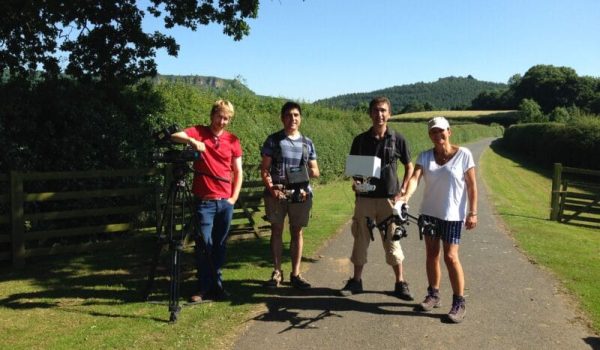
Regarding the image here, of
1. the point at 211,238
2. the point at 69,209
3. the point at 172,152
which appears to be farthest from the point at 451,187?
the point at 69,209

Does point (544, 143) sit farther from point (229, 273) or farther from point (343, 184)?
point (229, 273)

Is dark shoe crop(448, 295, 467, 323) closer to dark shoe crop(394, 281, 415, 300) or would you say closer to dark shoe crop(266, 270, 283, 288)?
dark shoe crop(394, 281, 415, 300)

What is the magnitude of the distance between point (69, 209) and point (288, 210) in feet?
14.8

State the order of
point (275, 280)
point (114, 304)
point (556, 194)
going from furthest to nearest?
point (556, 194) → point (275, 280) → point (114, 304)

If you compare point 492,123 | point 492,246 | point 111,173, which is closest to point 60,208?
point 111,173

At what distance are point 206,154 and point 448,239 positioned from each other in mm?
2519

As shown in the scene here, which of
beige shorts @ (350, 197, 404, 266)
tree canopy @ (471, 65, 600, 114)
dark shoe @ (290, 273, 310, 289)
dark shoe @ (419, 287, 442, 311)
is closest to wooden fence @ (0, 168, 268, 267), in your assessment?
dark shoe @ (290, 273, 310, 289)

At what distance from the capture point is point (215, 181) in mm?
5113

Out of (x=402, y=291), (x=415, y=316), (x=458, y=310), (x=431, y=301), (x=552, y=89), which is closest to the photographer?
(x=458, y=310)

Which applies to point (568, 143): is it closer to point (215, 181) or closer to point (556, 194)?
point (556, 194)

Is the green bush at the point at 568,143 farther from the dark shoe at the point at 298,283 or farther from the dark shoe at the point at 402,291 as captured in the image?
the dark shoe at the point at 298,283

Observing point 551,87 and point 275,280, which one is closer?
point 275,280

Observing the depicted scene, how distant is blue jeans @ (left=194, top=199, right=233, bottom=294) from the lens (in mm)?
5086

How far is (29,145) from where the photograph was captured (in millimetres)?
7805
